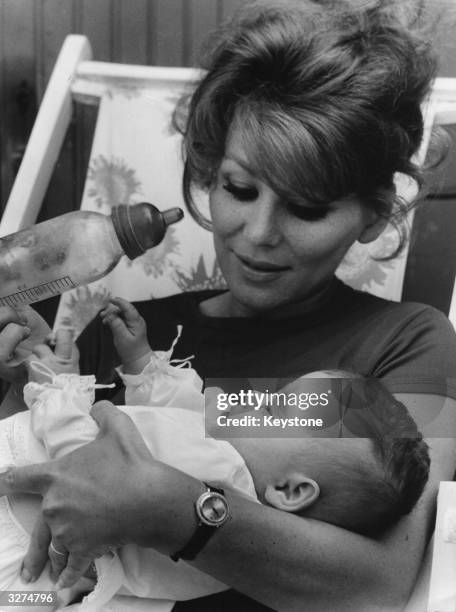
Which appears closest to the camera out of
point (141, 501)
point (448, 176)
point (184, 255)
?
point (141, 501)

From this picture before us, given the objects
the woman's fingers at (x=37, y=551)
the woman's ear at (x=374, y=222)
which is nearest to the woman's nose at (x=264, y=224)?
the woman's ear at (x=374, y=222)

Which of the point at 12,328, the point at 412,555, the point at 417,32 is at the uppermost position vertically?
the point at 417,32

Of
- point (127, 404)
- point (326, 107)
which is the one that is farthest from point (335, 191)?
point (127, 404)

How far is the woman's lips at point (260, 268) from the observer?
0.99 metres

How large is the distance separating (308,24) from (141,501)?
0.54 m

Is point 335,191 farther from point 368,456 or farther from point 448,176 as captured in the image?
point 368,456

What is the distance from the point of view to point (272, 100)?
97 cm

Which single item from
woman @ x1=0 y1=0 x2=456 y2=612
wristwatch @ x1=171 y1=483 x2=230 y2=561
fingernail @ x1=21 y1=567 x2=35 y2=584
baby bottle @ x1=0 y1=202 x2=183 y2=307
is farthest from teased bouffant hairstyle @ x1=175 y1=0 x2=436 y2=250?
fingernail @ x1=21 y1=567 x2=35 y2=584

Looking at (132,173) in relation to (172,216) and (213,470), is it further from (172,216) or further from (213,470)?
(213,470)

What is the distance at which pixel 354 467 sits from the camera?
0.86 meters

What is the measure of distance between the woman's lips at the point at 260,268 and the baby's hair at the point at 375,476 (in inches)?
7.7

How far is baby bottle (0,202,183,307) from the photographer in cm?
99

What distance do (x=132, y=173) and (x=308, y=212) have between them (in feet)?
1.34

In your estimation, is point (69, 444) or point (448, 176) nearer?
point (69, 444)
